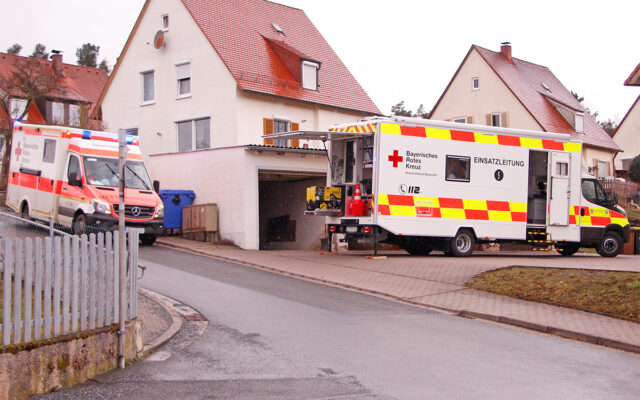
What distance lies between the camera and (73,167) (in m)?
18.8

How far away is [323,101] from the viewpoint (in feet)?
98.3

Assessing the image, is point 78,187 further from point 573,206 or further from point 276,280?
point 573,206

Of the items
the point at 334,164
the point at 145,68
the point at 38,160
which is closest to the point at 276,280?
the point at 334,164

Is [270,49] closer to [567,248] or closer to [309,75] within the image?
[309,75]

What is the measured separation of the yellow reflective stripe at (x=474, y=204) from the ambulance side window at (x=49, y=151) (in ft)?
37.2

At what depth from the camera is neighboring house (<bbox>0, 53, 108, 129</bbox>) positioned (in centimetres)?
3556

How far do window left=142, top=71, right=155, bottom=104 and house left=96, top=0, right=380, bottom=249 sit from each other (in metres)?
0.05

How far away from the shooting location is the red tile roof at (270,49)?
2781 centimetres

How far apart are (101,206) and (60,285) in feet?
38.7

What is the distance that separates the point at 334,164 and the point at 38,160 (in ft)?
27.8

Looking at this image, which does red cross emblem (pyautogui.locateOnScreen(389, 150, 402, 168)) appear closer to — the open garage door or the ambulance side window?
the open garage door

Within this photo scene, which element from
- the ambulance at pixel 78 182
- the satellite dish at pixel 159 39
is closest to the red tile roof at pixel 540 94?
the satellite dish at pixel 159 39

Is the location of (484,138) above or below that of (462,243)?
above

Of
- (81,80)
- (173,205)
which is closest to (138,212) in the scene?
(173,205)
